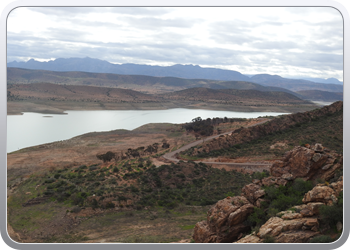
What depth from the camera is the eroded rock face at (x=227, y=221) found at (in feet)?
18.3

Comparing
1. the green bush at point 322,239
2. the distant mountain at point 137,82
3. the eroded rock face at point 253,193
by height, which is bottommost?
the green bush at point 322,239

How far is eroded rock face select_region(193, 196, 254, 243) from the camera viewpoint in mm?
5570

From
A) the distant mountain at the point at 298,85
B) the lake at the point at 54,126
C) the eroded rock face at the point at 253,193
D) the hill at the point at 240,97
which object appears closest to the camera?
the eroded rock face at the point at 253,193

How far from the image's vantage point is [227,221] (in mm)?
5660

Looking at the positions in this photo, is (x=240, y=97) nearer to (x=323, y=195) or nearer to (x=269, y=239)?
(x=323, y=195)

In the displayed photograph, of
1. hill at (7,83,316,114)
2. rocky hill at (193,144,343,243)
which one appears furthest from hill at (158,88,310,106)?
rocky hill at (193,144,343,243)

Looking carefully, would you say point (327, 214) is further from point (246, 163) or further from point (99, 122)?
point (99, 122)

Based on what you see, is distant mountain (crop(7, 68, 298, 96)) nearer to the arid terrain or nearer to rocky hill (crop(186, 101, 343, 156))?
rocky hill (crop(186, 101, 343, 156))

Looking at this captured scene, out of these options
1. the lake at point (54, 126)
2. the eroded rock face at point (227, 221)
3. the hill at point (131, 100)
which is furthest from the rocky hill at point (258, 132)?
the hill at point (131, 100)

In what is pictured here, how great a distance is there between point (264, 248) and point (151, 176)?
30.1 ft

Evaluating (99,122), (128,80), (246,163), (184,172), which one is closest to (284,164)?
(184,172)

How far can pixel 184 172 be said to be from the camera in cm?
1419

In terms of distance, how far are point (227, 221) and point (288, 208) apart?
1.20 m

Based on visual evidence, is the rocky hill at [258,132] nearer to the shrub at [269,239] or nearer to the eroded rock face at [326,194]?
the eroded rock face at [326,194]
